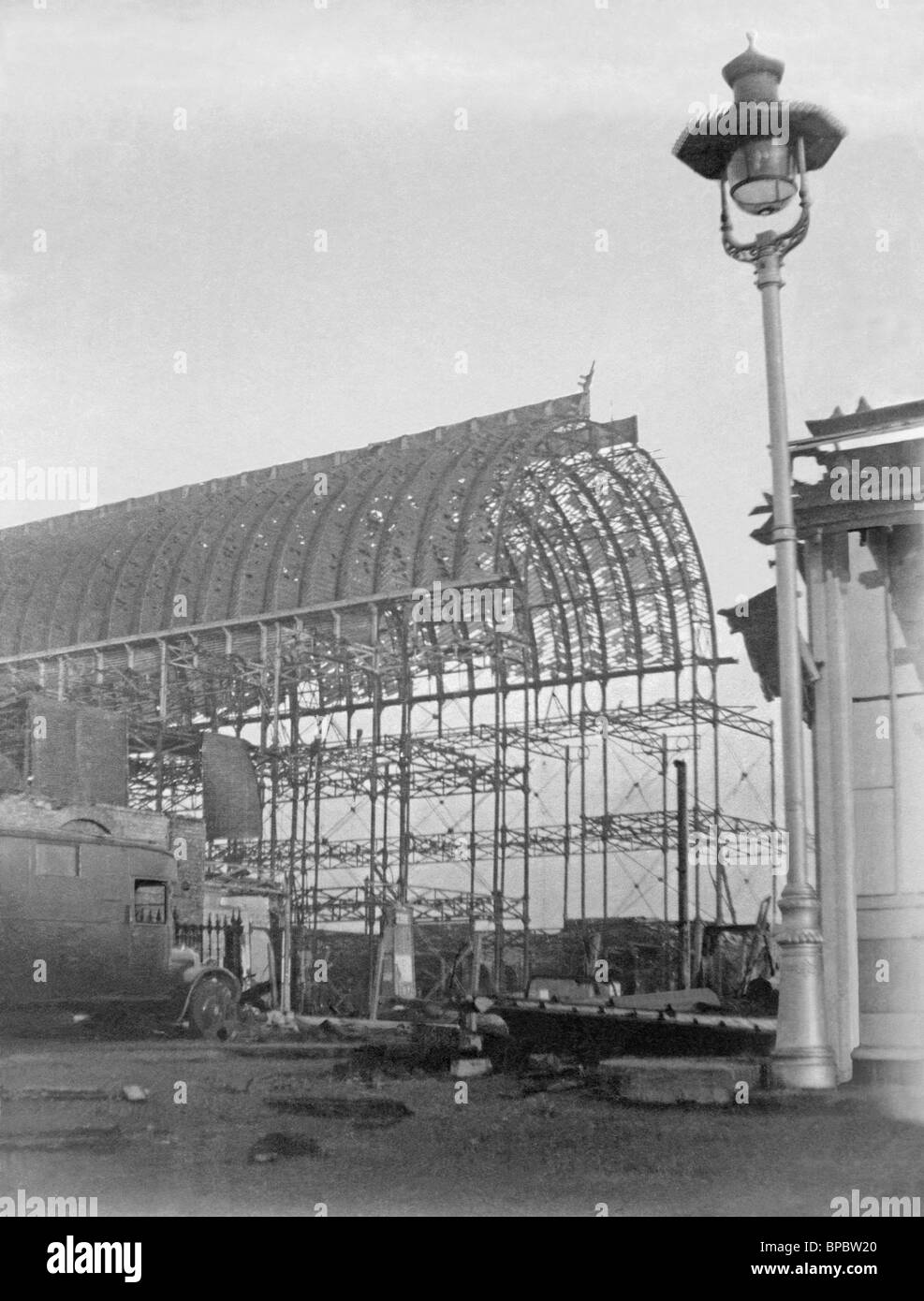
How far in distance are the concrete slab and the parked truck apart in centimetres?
687

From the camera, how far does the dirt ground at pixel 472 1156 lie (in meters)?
7.95

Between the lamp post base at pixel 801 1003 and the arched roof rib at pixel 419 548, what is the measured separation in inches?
849

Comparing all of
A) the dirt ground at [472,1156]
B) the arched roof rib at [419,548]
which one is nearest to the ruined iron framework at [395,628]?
the arched roof rib at [419,548]

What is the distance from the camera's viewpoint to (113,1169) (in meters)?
8.67

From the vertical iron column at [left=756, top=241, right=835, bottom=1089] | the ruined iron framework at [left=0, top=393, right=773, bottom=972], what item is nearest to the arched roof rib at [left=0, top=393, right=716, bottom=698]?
the ruined iron framework at [left=0, top=393, right=773, bottom=972]

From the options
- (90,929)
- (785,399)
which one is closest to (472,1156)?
(785,399)

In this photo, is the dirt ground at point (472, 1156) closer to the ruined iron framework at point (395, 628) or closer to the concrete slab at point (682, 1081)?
the concrete slab at point (682, 1081)

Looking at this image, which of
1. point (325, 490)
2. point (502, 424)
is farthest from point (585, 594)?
point (325, 490)

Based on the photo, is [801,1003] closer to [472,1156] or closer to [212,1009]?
[472,1156]

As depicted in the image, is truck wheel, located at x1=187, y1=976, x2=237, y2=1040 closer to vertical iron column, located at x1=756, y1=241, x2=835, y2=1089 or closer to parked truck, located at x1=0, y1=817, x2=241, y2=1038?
parked truck, located at x1=0, y1=817, x2=241, y2=1038

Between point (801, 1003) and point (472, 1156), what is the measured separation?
2.69 meters

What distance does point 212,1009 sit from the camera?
18469 millimetres

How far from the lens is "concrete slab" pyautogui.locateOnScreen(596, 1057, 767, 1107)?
32.7 feet
